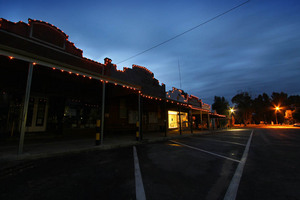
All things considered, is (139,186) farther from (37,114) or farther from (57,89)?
(37,114)

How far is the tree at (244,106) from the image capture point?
5506cm

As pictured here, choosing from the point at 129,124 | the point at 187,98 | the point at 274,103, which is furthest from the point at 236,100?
the point at 129,124

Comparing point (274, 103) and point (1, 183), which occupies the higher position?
point (274, 103)

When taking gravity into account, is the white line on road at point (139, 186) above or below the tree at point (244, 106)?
below

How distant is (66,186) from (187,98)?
2204 cm

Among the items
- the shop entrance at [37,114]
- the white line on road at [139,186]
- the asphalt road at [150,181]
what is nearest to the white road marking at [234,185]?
the asphalt road at [150,181]

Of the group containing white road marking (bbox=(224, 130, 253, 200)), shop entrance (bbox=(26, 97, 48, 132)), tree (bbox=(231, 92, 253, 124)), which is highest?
tree (bbox=(231, 92, 253, 124))

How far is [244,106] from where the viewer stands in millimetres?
55750

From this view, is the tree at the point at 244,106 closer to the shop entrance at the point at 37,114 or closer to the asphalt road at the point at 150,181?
the asphalt road at the point at 150,181

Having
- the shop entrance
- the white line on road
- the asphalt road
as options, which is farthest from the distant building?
the white line on road

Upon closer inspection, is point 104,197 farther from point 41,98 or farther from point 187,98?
point 187,98

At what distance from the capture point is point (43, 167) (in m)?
3.81

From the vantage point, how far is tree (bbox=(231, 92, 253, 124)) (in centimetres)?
5506

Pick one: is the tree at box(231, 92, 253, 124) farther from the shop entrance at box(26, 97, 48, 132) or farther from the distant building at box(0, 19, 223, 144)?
the shop entrance at box(26, 97, 48, 132)
